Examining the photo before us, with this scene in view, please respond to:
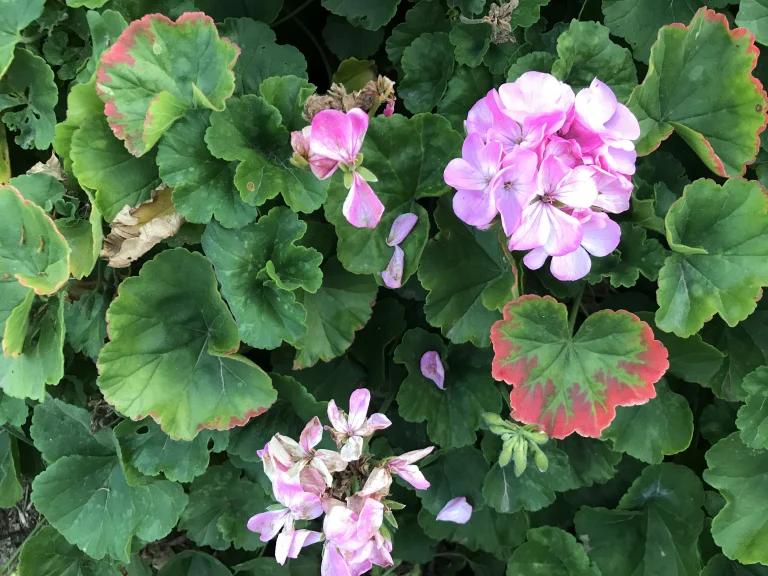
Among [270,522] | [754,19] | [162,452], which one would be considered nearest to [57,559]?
[162,452]

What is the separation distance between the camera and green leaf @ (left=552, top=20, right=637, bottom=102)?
107 cm

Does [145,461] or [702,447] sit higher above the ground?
[145,461]

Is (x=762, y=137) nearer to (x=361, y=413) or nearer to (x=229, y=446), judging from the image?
(x=361, y=413)

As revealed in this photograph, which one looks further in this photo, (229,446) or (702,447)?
(702,447)

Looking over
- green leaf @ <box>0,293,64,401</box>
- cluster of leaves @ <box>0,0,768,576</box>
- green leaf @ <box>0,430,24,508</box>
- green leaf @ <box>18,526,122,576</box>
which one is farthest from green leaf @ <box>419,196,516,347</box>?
green leaf @ <box>0,430,24,508</box>

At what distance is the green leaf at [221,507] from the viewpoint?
141 centimetres

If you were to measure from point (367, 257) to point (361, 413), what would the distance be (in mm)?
283

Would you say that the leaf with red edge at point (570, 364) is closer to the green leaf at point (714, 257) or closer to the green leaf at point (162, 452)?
the green leaf at point (714, 257)

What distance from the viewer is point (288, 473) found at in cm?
88

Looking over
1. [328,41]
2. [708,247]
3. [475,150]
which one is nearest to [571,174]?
[475,150]

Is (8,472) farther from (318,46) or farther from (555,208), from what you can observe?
(555,208)

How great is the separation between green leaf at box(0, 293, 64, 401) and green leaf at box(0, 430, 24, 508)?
351mm

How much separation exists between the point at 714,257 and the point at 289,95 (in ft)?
2.53

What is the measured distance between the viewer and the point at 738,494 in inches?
Result: 47.1
